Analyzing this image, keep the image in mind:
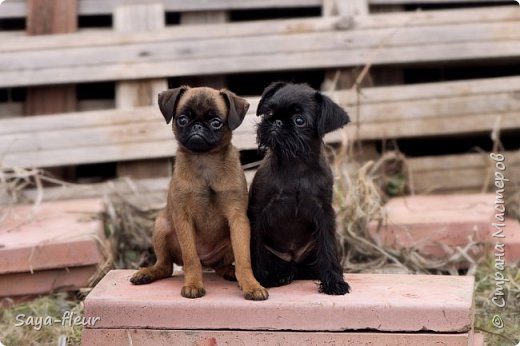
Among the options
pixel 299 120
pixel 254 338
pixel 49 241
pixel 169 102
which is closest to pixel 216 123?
pixel 169 102

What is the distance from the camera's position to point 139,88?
6.61 meters

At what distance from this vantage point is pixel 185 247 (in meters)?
4.47

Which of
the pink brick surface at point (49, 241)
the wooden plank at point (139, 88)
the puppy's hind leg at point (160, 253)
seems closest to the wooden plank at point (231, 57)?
the wooden plank at point (139, 88)

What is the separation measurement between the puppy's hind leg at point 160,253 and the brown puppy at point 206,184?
0.05 feet

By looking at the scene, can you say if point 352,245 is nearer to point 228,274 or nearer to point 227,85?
point 228,274

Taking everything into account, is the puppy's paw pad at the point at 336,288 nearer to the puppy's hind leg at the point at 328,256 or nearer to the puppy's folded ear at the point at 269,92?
the puppy's hind leg at the point at 328,256

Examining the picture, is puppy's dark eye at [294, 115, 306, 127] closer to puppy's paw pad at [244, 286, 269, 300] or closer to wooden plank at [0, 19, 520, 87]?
puppy's paw pad at [244, 286, 269, 300]

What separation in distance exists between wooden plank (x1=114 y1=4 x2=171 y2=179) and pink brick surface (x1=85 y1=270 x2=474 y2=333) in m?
2.22

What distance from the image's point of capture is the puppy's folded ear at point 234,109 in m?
4.40

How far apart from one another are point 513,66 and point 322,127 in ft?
11.5

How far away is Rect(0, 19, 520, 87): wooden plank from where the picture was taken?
6.52 m

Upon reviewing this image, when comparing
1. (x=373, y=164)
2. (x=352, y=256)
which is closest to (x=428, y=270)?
(x=352, y=256)

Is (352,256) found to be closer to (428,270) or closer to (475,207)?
(428,270)

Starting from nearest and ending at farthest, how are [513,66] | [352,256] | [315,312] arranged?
[315,312]
[352,256]
[513,66]
